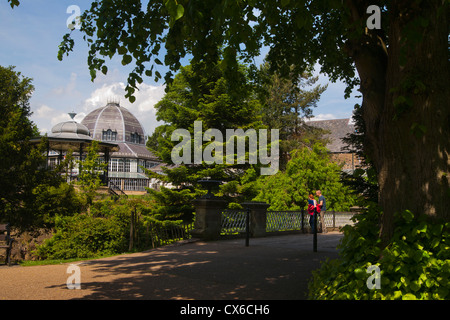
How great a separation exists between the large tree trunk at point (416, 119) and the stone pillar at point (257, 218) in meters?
10.4

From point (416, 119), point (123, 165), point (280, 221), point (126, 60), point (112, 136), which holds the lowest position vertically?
point (280, 221)

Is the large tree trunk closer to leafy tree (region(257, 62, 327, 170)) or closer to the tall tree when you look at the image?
the tall tree

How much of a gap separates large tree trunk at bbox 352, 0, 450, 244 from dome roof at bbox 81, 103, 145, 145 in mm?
74554

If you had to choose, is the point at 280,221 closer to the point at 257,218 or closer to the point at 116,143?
the point at 257,218

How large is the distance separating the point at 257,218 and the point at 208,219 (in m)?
2.79

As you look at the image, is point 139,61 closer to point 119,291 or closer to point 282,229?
point 119,291

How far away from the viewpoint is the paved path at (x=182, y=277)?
5.48 m

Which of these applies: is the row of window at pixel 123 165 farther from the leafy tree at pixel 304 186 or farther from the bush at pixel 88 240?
the bush at pixel 88 240

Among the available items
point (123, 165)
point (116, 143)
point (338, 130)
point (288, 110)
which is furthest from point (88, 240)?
point (116, 143)

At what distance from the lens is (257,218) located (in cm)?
1459
